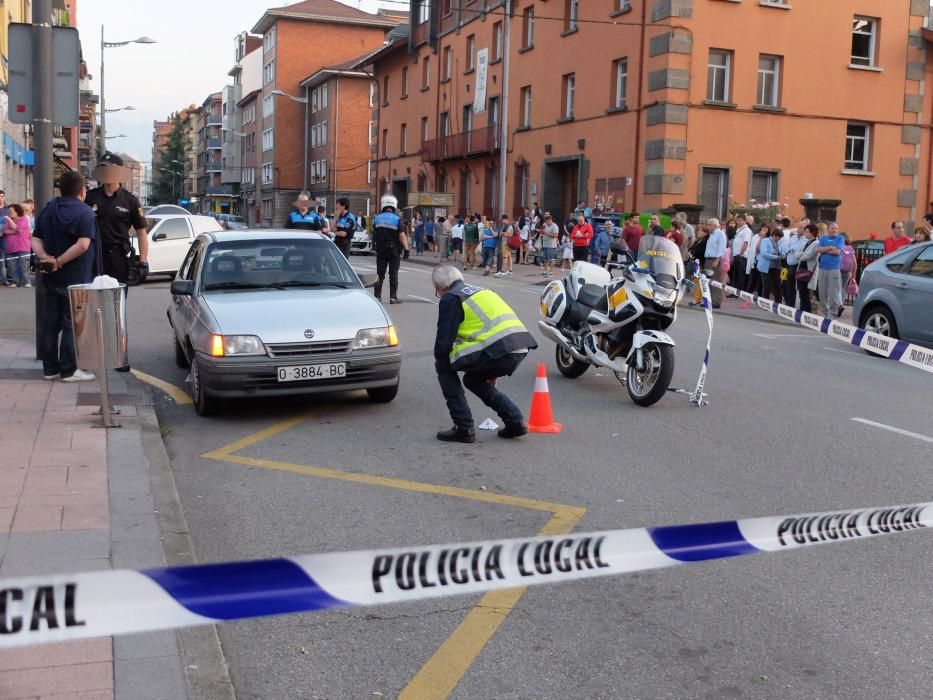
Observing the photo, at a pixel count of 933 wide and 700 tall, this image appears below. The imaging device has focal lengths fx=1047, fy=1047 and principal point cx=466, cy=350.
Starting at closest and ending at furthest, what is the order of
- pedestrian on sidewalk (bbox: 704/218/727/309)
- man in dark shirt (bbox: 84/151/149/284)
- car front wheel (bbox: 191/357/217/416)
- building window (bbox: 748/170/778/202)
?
car front wheel (bbox: 191/357/217/416)
man in dark shirt (bbox: 84/151/149/284)
pedestrian on sidewalk (bbox: 704/218/727/309)
building window (bbox: 748/170/778/202)

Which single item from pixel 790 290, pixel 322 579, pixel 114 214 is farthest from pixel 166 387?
pixel 790 290

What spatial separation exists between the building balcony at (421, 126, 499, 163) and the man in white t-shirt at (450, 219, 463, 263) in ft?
13.1

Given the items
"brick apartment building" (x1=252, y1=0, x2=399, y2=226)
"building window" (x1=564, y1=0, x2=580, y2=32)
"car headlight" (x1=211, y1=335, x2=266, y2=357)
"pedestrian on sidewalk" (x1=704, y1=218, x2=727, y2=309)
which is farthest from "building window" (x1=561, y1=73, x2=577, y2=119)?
"brick apartment building" (x1=252, y1=0, x2=399, y2=226)

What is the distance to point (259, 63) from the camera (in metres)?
99.6

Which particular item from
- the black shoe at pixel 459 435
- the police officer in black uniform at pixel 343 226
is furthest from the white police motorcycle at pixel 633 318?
the police officer in black uniform at pixel 343 226

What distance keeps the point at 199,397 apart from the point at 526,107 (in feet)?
107

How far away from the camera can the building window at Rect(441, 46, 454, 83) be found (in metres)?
46.9

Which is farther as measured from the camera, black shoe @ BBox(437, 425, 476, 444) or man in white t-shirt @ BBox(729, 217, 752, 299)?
man in white t-shirt @ BBox(729, 217, 752, 299)

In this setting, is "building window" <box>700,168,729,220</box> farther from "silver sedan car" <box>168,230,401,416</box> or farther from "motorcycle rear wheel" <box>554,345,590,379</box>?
"silver sedan car" <box>168,230,401,416</box>

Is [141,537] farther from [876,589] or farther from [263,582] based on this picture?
[876,589]

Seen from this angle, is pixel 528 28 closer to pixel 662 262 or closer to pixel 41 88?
pixel 41 88

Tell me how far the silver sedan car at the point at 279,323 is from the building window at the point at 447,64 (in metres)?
38.9

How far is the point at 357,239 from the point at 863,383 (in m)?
35.9

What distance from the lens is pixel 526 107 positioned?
39281 millimetres
